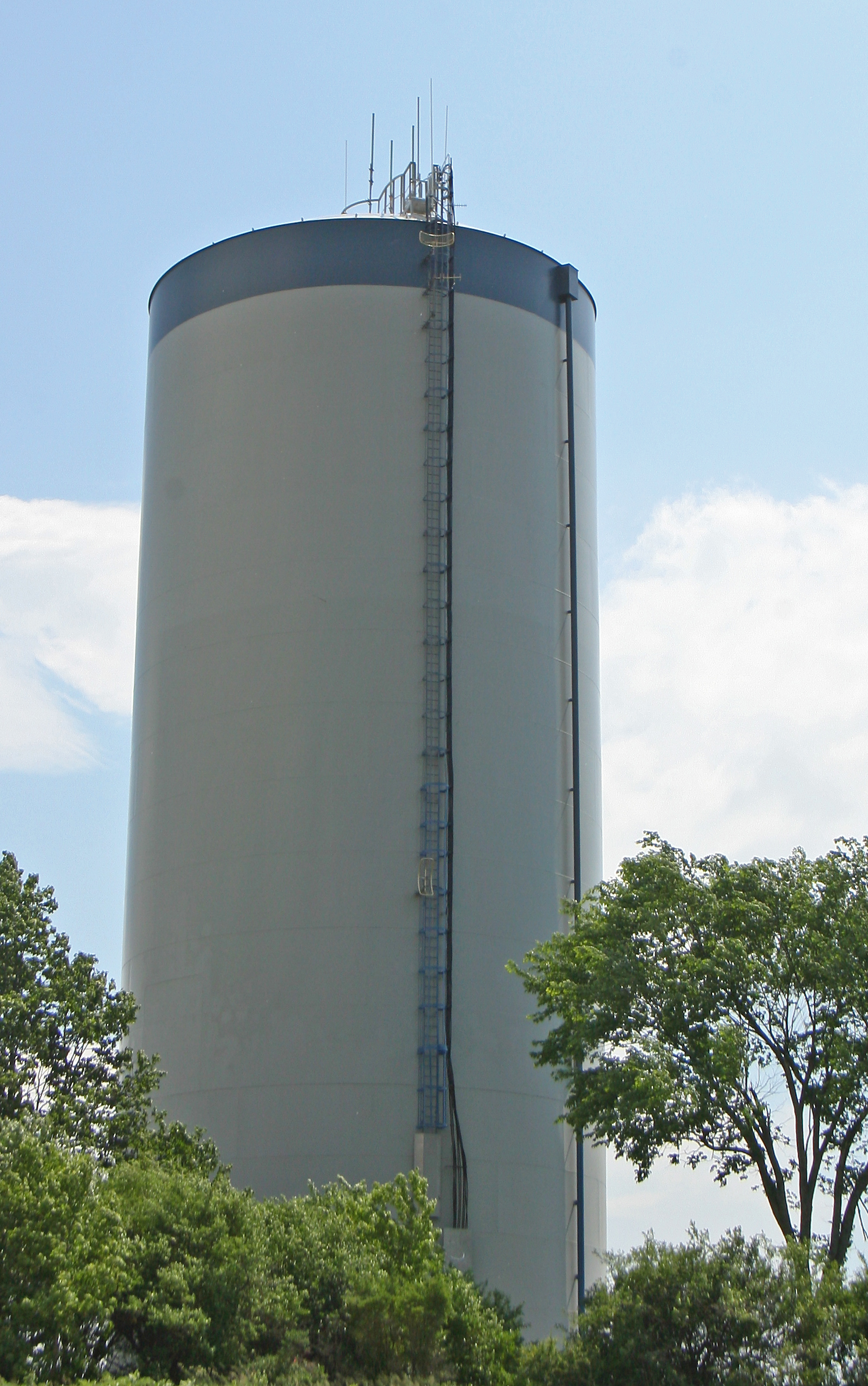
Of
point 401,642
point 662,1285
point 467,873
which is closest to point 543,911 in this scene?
point 467,873

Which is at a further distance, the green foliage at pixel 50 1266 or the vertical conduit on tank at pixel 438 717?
the vertical conduit on tank at pixel 438 717

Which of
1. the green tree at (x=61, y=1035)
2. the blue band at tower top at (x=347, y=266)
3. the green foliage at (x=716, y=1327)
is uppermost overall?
the blue band at tower top at (x=347, y=266)

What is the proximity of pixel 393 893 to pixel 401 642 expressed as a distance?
5646 mm

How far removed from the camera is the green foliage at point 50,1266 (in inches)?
855

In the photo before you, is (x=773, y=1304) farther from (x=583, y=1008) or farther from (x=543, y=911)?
(x=543, y=911)

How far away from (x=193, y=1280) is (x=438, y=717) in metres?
15.6

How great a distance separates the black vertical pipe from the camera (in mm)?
36062

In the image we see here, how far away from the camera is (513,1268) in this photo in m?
34.3

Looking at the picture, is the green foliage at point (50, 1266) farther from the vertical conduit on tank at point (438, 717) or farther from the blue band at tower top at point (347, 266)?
the blue band at tower top at point (347, 266)

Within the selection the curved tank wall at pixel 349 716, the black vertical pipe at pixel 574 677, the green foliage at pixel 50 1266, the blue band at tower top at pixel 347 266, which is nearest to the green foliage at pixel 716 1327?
the green foliage at pixel 50 1266

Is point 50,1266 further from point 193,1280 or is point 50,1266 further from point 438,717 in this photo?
point 438,717

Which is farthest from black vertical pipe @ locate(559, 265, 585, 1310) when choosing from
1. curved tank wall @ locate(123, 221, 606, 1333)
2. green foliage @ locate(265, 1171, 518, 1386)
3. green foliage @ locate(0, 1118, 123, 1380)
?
green foliage @ locate(0, 1118, 123, 1380)

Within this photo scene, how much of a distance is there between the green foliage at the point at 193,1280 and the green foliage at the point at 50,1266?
479 millimetres

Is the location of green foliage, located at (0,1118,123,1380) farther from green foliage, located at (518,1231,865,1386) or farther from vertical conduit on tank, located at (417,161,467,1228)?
vertical conduit on tank, located at (417,161,467,1228)
